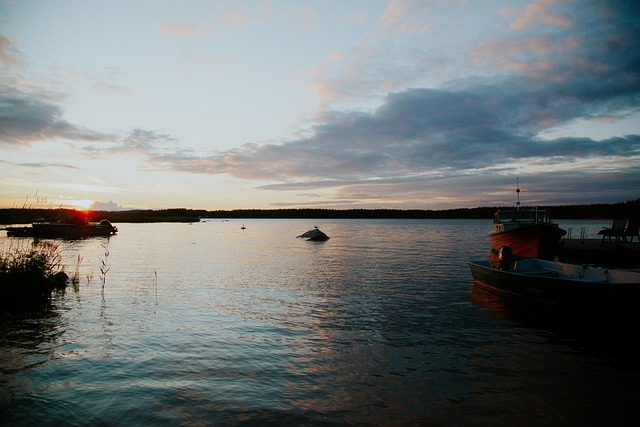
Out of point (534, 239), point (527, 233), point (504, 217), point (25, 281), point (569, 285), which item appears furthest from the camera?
point (504, 217)

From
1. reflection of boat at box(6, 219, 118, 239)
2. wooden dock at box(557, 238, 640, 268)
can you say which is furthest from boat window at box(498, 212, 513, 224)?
reflection of boat at box(6, 219, 118, 239)

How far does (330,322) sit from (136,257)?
2888 centimetres

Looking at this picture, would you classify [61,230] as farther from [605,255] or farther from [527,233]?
[605,255]

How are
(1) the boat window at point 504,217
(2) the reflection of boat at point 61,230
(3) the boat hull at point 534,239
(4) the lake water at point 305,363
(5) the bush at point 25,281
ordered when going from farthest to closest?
(2) the reflection of boat at point 61,230 < (1) the boat window at point 504,217 < (3) the boat hull at point 534,239 < (5) the bush at point 25,281 < (4) the lake water at point 305,363

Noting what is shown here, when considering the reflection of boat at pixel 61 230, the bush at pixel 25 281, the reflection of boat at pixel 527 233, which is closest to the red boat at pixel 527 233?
the reflection of boat at pixel 527 233

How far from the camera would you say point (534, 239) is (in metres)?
27.6

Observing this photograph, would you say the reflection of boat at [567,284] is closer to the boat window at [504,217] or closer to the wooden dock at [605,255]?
the wooden dock at [605,255]

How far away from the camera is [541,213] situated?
107 feet

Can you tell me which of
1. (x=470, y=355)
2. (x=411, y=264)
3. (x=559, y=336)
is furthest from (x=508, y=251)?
(x=411, y=264)

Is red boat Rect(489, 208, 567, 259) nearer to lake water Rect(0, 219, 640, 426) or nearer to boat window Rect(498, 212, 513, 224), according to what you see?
boat window Rect(498, 212, 513, 224)

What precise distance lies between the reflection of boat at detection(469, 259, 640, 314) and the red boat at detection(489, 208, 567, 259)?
6.79 m

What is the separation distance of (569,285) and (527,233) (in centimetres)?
1431

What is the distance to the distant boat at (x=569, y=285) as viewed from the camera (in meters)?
13.4

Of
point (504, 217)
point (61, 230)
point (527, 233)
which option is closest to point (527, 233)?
point (527, 233)
